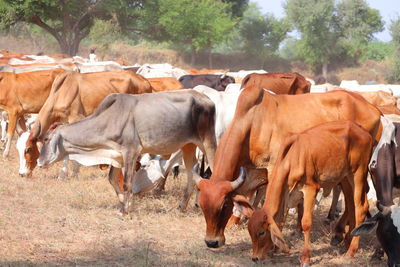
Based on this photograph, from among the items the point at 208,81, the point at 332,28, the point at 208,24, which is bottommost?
the point at 332,28

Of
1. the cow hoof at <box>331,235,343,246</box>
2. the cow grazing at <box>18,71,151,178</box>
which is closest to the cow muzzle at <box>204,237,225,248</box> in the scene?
the cow hoof at <box>331,235,343,246</box>

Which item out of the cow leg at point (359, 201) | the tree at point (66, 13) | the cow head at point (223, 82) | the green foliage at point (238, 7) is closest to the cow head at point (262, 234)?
the cow leg at point (359, 201)

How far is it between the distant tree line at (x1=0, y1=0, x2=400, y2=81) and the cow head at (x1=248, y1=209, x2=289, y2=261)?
27.4m

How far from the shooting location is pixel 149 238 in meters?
7.69

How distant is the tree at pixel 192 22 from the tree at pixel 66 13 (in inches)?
70.5

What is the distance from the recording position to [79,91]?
1189cm

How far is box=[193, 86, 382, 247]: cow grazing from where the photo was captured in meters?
6.91

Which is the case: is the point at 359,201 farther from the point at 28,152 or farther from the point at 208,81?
the point at 208,81

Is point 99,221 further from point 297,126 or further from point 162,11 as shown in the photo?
point 162,11

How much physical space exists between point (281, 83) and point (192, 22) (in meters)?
26.6

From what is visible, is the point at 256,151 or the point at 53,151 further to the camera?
the point at 53,151

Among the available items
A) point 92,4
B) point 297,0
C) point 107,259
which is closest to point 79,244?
point 107,259

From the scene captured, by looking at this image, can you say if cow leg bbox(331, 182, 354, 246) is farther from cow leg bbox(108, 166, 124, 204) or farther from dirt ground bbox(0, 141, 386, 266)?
cow leg bbox(108, 166, 124, 204)

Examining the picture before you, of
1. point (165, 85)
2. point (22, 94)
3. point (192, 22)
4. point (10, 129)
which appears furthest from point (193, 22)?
point (10, 129)
